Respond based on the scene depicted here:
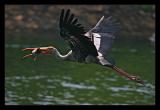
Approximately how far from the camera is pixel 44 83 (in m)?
35.6

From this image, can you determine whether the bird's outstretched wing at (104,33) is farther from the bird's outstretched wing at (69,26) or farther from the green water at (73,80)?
the green water at (73,80)

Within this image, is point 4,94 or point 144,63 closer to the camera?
point 4,94

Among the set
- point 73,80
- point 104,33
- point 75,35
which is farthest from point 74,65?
point 75,35

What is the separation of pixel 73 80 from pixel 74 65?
6081mm

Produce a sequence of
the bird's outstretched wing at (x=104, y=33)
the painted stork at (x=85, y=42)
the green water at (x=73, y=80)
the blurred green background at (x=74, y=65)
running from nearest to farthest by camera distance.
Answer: the painted stork at (x=85, y=42)
the bird's outstretched wing at (x=104, y=33)
the green water at (x=73, y=80)
the blurred green background at (x=74, y=65)

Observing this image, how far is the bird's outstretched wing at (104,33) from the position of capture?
13.1 m

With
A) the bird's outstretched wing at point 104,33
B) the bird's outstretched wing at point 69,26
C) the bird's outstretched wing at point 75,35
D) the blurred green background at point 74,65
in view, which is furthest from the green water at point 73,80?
the bird's outstretched wing at point 69,26

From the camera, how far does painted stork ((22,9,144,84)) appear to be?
11.3 metres

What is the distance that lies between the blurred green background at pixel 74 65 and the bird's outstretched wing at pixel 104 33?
33.1ft
